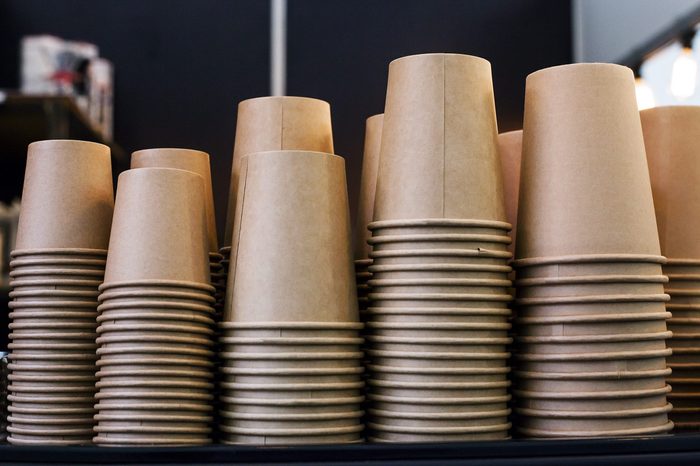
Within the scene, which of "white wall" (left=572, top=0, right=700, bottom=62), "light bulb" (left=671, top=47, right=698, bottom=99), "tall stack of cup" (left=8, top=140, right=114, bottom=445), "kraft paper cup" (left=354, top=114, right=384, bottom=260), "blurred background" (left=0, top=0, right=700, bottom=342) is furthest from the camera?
"blurred background" (left=0, top=0, right=700, bottom=342)

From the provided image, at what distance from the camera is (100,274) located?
1.04m

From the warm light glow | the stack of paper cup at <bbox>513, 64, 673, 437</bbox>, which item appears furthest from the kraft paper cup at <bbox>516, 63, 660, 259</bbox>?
the warm light glow

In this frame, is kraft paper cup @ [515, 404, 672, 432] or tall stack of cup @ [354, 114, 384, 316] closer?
kraft paper cup @ [515, 404, 672, 432]

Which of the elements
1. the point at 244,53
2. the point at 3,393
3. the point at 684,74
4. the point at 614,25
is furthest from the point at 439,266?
the point at 614,25

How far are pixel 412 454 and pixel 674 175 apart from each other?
0.48 meters

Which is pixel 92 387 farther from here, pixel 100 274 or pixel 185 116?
pixel 185 116

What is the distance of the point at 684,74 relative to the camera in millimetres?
3240

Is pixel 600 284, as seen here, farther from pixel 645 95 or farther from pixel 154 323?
pixel 645 95

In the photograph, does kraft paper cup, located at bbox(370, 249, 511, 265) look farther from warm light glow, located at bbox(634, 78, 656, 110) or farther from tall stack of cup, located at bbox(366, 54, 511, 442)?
warm light glow, located at bbox(634, 78, 656, 110)

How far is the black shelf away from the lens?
0.86 metres

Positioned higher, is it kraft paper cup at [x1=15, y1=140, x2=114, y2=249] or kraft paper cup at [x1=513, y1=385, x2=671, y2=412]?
kraft paper cup at [x1=15, y1=140, x2=114, y2=249]

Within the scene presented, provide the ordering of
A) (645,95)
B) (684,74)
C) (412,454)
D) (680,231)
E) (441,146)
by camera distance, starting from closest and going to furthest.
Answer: (412,454), (441,146), (680,231), (684,74), (645,95)

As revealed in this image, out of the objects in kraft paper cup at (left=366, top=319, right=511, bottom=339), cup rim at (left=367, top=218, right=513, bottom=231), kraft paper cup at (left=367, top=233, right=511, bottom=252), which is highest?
cup rim at (left=367, top=218, right=513, bottom=231)

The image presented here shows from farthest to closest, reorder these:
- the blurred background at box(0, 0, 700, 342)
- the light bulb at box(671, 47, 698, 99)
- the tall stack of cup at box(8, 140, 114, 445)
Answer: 1. the blurred background at box(0, 0, 700, 342)
2. the light bulb at box(671, 47, 698, 99)
3. the tall stack of cup at box(8, 140, 114, 445)
